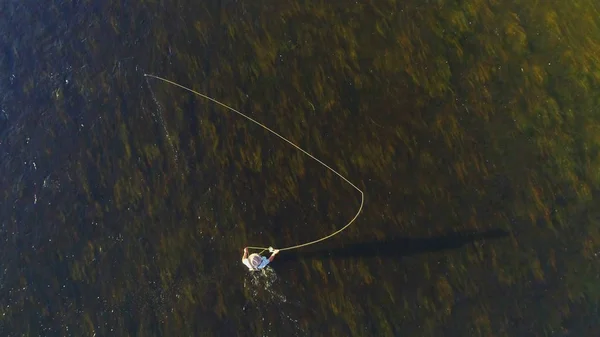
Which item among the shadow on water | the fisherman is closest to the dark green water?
the shadow on water

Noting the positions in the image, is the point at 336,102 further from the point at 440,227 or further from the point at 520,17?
the point at 520,17

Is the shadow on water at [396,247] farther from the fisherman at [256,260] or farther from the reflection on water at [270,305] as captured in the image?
the reflection on water at [270,305]

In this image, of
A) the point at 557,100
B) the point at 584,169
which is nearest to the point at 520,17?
the point at 557,100

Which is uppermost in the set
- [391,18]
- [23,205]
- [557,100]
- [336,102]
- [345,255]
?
[391,18]

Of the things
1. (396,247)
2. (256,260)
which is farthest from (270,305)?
(396,247)

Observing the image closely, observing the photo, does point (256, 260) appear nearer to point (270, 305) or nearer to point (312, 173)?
point (270, 305)
